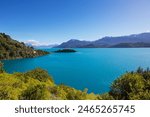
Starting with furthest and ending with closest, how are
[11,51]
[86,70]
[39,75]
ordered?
[11,51] → [86,70] → [39,75]

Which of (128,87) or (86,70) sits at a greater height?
(128,87)

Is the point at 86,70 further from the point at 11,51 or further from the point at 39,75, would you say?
the point at 11,51

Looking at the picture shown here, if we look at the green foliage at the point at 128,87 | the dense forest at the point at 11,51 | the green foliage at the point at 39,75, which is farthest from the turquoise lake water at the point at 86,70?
the dense forest at the point at 11,51

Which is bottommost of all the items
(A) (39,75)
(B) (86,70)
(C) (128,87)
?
(B) (86,70)

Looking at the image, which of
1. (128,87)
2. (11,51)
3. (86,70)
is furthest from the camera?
(11,51)

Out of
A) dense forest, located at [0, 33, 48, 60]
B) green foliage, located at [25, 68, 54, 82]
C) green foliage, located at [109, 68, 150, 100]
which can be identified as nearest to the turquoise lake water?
green foliage, located at [25, 68, 54, 82]

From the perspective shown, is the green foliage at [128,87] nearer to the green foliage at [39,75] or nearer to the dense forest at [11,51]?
the green foliage at [39,75]

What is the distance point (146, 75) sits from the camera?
34.7 meters

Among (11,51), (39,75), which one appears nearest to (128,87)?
(39,75)

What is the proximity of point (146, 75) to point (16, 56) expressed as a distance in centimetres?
13570

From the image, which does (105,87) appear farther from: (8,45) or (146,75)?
(8,45)

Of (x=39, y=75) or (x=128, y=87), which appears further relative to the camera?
(x=39, y=75)

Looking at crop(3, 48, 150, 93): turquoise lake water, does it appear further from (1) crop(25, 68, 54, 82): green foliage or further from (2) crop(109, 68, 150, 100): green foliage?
(2) crop(109, 68, 150, 100): green foliage

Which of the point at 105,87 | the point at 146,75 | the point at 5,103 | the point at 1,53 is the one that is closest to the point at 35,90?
the point at 5,103
